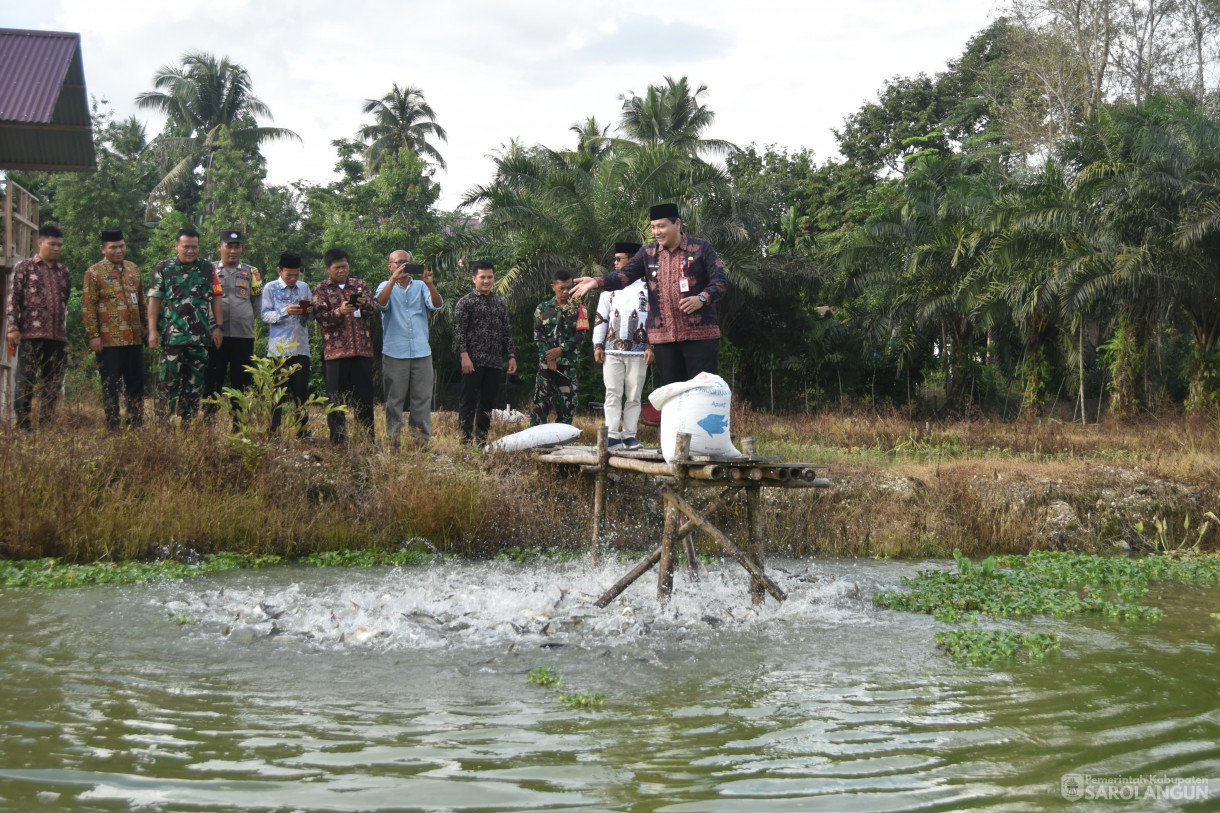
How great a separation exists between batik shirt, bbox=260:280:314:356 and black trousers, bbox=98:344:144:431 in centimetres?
116

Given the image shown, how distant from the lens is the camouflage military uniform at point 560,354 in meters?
10.9

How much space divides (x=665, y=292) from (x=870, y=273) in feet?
64.6

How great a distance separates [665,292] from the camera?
773cm

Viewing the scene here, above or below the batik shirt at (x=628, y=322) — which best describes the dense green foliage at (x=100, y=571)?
below

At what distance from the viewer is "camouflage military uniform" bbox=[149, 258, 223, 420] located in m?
9.24

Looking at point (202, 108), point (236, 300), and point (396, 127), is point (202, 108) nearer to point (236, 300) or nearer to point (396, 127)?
point (396, 127)

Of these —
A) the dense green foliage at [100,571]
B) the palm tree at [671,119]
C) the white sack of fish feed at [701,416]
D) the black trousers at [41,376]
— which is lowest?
the dense green foliage at [100,571]

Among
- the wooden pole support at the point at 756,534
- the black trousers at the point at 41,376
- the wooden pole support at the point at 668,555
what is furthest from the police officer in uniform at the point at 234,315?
the wooden pole support at the point at 756,534

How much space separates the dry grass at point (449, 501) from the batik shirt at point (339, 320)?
2.94 ft

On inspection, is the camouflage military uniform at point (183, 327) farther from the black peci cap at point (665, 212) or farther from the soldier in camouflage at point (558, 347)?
the black peci cap at point (665, 212)

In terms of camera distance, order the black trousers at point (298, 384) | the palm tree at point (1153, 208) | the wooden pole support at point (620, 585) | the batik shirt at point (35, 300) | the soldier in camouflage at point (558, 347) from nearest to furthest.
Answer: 1. the wooden pole support at point (620, 585)
2. the batik shirt at point (35, 300)
3. the black trousers at point (298, 384)
4. the soldier in camouflage at point (558, 347)
5. the palm tree at point (1153, 208)

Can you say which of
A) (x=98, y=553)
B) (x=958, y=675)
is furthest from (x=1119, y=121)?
(x=98, y=553)

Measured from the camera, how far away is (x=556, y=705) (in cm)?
458

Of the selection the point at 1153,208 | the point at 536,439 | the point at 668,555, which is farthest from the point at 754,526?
the point at 1153,208
